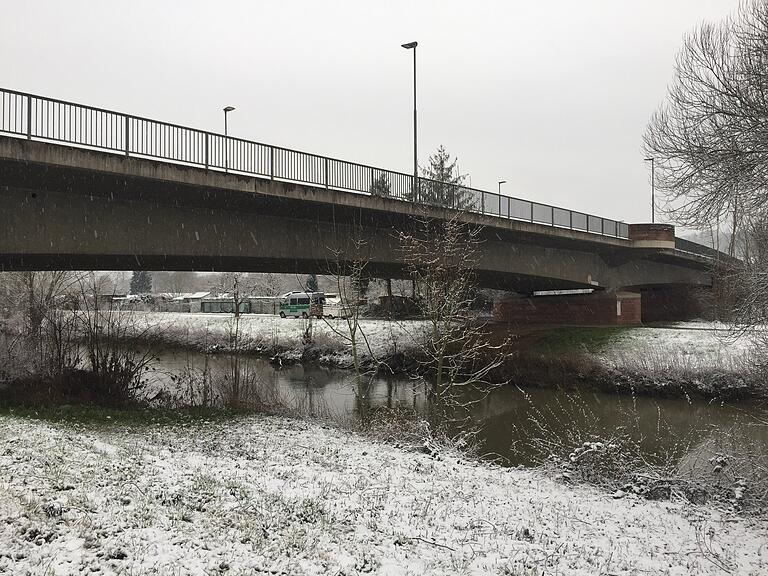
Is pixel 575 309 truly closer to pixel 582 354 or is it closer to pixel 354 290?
pixel 582 354

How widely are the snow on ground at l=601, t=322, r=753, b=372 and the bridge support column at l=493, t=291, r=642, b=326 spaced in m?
4.00

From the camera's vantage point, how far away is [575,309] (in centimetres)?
A: 3681

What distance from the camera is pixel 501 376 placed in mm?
26172

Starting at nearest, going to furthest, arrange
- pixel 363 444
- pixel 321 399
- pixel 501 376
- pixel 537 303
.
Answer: pixel 363 444 → pixel 321 399 → pixel 501 376 → pixel 537 303

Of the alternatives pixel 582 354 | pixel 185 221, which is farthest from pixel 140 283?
pixel 185 221

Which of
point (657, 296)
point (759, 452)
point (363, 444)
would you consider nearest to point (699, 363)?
point (759, 452)

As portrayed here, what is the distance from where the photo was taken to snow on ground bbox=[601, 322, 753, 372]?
23031mm

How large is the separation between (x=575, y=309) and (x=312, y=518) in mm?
31857

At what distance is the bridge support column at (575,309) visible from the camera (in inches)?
1371

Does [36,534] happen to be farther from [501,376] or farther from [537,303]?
[537,303]

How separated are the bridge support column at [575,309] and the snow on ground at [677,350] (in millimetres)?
3998

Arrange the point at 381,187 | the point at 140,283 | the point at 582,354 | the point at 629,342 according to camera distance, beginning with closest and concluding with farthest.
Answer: the point at 381,187 < the point at 582,354 < the point at 629,342 < the point at 140,283

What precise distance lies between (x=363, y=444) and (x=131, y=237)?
8.34 m

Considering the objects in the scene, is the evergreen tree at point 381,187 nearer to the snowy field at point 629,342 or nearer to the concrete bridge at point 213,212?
the concrete bridge at point 213,212
